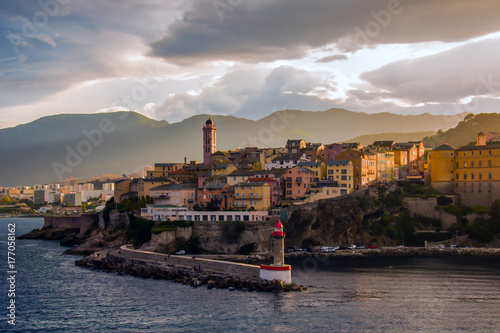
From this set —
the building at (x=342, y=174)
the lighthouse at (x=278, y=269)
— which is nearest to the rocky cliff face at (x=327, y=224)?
the building at (x=342, y=174)

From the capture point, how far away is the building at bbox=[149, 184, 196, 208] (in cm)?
7419

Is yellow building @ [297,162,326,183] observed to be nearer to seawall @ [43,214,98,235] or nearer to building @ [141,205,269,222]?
building @ [141,205,269,222]

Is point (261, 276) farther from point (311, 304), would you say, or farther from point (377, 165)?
point (377, 165)

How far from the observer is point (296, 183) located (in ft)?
242

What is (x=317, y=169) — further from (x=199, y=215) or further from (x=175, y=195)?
(x=175, y=195)

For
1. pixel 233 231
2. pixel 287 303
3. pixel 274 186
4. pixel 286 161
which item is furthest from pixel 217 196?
pixel 287 303

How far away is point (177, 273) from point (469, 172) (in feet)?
143

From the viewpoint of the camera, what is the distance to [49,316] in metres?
37.5

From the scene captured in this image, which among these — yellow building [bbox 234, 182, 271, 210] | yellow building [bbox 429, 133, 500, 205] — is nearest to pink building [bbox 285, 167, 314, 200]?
yellow building [bbox 234, 182, 271, 210]

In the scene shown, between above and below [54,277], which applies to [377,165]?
above

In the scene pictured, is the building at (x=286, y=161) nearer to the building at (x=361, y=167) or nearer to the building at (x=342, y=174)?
the building at (x=361, y=167)

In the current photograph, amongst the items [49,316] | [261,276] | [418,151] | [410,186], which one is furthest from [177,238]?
[418,151]

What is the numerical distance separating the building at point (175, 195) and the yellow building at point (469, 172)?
109 feet

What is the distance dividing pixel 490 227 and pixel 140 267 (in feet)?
137
